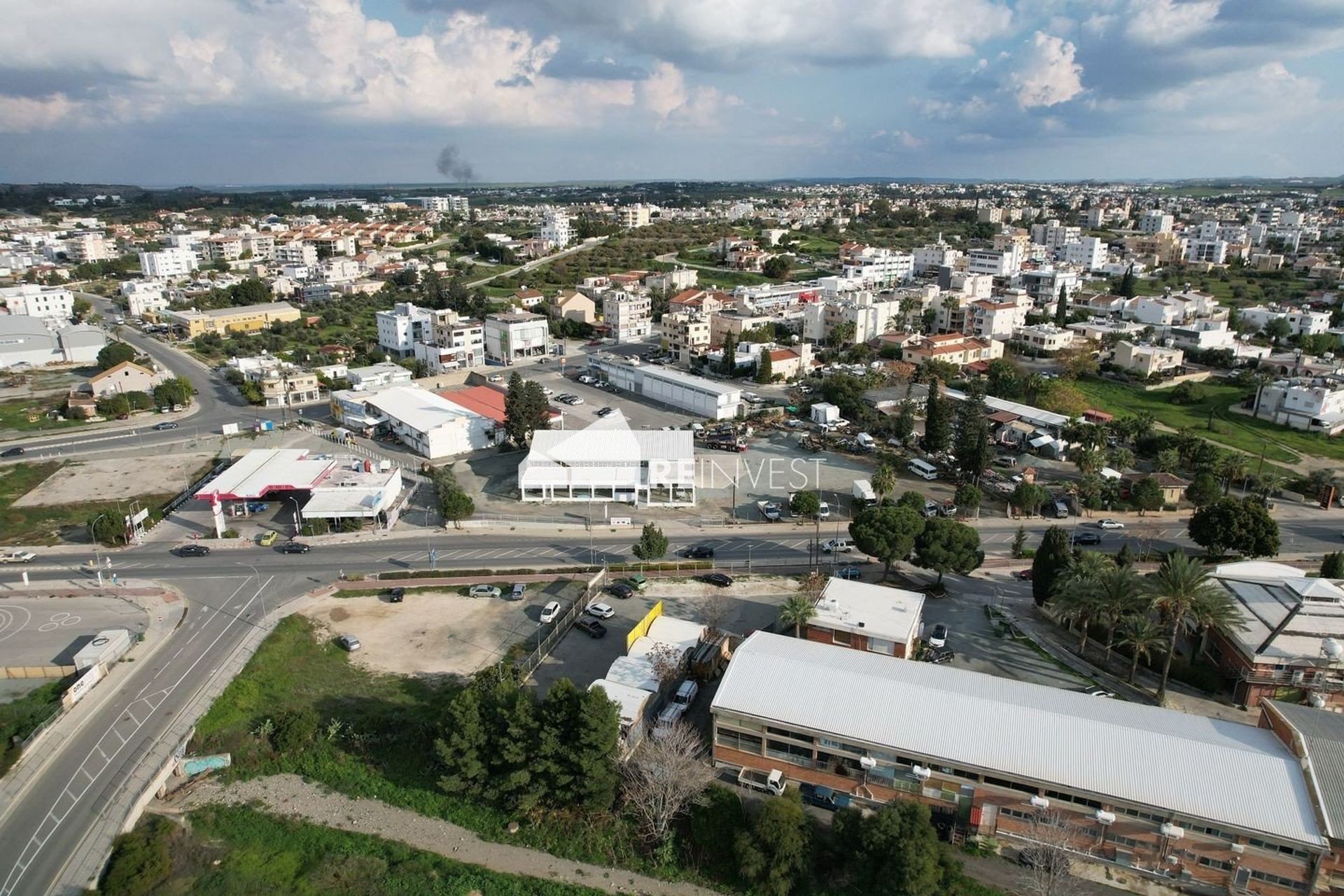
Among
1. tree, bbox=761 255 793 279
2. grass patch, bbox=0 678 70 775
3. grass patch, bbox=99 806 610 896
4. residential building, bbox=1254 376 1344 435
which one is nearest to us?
grass patch, bbox=99 806 610 896

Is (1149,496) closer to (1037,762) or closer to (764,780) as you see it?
(1037,762)

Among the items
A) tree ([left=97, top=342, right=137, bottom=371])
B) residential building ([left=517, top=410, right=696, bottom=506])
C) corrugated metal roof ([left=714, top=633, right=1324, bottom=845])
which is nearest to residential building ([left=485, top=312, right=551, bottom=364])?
tree ([left=97, top=342, right=137, bottom=371])

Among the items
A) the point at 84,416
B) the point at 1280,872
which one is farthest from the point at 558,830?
the point at 84,416

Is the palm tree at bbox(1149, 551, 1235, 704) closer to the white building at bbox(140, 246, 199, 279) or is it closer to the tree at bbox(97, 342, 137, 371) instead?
the tree at bbox(97, 342, 137, 371)

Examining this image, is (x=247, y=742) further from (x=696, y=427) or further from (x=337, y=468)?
(x=696, y=427)

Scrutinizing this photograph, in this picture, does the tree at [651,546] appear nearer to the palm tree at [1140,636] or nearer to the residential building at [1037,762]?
the residential building at [1037,762]
